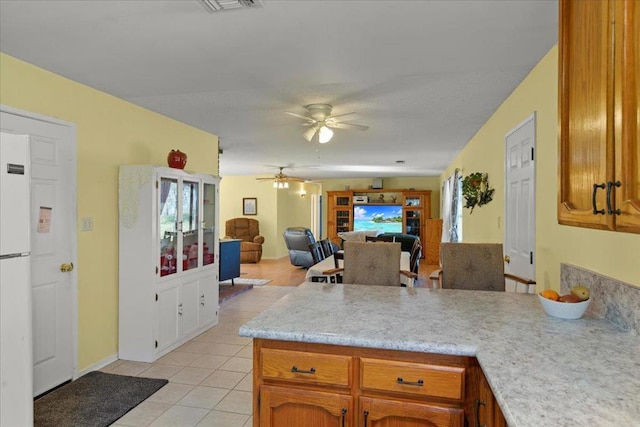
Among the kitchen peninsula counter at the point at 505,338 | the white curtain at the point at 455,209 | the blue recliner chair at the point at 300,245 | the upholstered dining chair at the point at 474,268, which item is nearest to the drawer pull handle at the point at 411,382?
the kitchen peninsula counter at the point at 505,338

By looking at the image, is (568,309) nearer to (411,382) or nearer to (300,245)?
(411,382)

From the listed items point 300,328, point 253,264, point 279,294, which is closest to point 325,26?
point 300,328

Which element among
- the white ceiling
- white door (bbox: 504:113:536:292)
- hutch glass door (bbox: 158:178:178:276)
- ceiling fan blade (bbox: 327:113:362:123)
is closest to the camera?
the white ceiling

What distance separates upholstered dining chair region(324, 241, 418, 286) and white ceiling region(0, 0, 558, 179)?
4.16 feet

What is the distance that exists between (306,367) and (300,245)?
714 centimetres

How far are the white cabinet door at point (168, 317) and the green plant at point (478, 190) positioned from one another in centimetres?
329

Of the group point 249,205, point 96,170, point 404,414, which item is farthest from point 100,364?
point 249,205

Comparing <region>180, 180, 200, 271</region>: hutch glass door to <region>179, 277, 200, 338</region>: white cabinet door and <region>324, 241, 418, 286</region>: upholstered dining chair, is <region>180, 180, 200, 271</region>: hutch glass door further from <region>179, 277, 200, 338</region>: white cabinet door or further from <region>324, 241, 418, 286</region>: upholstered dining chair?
<region>324, 241, 418, 286</region>: upholstered dining chair

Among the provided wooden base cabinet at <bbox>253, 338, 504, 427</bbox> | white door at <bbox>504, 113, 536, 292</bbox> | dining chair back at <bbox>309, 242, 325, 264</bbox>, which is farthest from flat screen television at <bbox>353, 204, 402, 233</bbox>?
wooden base cabinet at <bbox>253, 338, 504, 427</bbox>

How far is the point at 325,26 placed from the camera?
206 centimetres

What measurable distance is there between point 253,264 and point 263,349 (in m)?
8.17

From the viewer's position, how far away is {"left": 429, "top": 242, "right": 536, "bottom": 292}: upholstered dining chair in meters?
2.65

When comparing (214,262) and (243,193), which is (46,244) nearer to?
(214,262)

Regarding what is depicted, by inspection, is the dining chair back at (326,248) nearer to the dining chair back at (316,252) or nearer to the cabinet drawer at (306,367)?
the dining chair back at (316,252)
